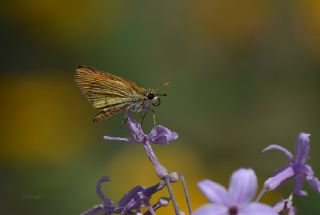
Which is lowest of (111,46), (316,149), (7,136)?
(316,149)

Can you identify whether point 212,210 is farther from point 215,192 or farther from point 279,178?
point 279,178

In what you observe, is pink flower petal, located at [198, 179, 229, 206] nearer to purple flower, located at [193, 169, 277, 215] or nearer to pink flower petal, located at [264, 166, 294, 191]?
purple flower, located at [193, 169, 277, 215]

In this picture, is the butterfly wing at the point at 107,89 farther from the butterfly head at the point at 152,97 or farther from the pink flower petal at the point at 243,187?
the pink flower petal at the point at 243,187

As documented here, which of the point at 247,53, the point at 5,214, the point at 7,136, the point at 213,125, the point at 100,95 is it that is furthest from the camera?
the point at 247,53

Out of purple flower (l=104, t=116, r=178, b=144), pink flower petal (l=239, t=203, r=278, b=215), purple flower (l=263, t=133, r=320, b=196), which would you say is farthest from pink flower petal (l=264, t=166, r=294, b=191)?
pink flower petal (l=239, t=203, r=278, b=215)

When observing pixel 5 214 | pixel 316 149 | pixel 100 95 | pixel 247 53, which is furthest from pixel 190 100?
pixel 100 95

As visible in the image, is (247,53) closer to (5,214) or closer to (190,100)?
(190,100)
